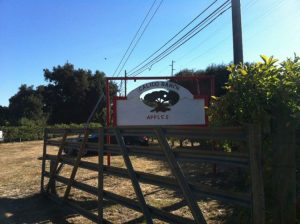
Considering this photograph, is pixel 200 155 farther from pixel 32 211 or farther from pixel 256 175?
pixel 32 211

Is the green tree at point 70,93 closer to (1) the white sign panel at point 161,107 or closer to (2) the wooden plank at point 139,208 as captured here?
(1) the white sign panel at point 161,107

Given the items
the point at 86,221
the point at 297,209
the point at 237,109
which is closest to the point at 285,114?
the point at 237,109

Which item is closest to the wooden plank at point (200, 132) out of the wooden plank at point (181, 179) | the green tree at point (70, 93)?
the wooden plank at point (181, 179)

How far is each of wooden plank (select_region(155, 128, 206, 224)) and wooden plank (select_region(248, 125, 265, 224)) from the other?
2.75ft

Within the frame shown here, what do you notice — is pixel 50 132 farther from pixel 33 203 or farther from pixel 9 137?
pixel 9 137

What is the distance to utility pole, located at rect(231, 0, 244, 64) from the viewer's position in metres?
11.4

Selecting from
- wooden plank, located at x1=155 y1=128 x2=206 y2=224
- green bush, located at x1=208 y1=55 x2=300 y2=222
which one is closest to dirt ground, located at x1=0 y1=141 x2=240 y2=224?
wooden plank, located at x1=155 y1=128 x2=206 y2=224

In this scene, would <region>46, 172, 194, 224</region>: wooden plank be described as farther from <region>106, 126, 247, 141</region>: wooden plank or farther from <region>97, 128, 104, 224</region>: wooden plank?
<region>106, 126, 247, 141</region>: wooden plank

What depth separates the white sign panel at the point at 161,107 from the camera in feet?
38.4

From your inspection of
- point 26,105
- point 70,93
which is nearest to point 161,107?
point 70,93

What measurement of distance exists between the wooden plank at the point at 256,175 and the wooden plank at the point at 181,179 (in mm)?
837

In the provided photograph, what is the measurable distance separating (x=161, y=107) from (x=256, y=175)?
7805 millimetres

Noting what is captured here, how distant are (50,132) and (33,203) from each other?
1742 millimetres

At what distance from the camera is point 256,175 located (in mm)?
3916
